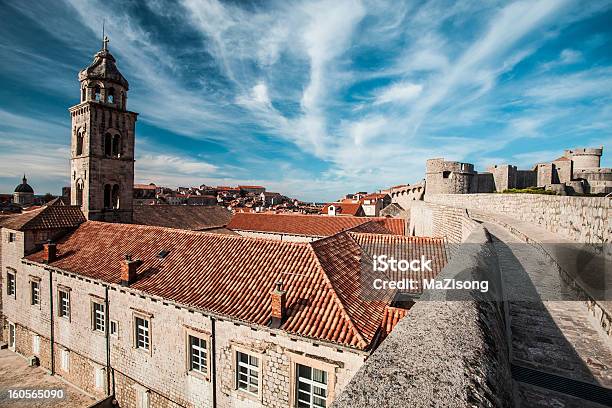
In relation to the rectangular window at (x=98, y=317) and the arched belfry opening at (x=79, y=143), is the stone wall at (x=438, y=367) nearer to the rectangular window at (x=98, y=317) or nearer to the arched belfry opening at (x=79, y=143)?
the rectangular window at (x=98, y=317)

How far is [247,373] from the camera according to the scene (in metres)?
9.00

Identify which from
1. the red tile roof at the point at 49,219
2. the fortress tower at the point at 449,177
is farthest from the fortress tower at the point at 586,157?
the red tile roof at the point at 49,219

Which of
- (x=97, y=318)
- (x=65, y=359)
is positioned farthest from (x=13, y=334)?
(x=97, y=318)

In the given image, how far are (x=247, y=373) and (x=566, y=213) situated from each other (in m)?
9.63

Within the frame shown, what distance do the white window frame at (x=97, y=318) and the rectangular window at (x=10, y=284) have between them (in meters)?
8.92

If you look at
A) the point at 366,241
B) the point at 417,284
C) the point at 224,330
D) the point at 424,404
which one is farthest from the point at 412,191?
the point at 424,404

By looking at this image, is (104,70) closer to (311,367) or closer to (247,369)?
(247,369)

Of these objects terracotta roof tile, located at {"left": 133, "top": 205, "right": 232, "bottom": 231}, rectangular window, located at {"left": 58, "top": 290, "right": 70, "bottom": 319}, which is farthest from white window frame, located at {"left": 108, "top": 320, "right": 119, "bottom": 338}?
terracotta roof tile, located at {"left": 133, "top": 205, "right": 232, "bottom": 231}

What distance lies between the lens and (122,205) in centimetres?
2342

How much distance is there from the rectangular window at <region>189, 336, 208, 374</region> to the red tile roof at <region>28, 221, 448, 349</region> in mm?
1391

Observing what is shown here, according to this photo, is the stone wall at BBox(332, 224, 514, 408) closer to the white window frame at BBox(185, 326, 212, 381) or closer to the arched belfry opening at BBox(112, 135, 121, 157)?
the white window frame at BBox(185, 326, 212, 381)

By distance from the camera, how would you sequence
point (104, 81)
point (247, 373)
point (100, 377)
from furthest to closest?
point (104, 81)
point (100, 377)
point (247, 373)

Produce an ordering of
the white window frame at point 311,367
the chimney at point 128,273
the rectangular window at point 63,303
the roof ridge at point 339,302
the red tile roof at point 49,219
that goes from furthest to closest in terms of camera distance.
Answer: the red tile roof at point 49,219 < the rectangular window at point 63,303 < the chimney at point 128,273 < the white window frame at point 311,367 < the roof ridge at point 339,302

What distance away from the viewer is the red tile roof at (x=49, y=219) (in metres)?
17.3
